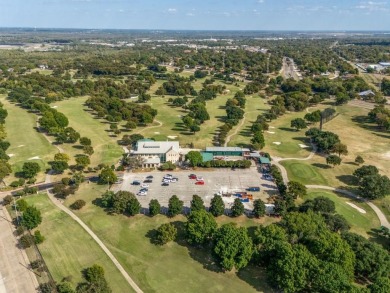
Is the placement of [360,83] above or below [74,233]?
above

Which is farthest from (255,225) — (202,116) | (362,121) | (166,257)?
(362,121)

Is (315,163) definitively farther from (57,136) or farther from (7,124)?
(7,124)

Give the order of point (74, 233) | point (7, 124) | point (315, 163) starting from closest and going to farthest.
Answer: point (74, 233) < point (315, 163) < point (7, 124)

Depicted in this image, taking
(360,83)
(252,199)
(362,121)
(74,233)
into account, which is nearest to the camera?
(74,233)

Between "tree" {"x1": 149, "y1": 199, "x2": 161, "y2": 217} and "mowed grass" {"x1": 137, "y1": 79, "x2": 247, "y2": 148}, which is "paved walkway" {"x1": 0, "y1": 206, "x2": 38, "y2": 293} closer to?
"tree" {"x1": 149, "y1": 199, "x2": 161, "y2": 217}

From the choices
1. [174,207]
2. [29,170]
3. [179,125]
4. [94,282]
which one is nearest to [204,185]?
[174,207]

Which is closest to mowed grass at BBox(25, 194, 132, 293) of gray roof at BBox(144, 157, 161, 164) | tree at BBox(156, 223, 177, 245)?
tree at BBox(156, 223, 177, 245)

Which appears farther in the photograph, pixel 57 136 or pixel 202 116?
pixel 202 116
